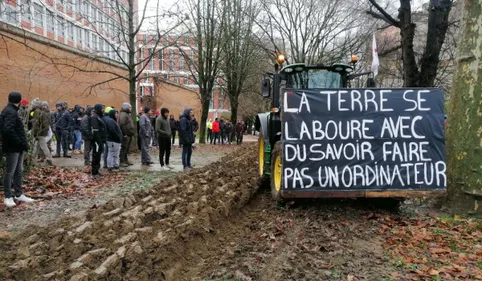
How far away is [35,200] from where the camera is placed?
23.9 feet

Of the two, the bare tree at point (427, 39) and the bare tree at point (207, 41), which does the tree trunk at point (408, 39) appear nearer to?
the bare tree at point (427, 39)

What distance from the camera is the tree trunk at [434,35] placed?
46.7ft

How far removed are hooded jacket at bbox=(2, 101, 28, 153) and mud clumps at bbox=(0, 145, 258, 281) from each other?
1.82 metres

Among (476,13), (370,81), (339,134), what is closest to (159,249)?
(339,134)

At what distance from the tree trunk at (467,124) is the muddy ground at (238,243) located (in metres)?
0.57

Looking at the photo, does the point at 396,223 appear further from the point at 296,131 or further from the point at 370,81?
the point at 370,81

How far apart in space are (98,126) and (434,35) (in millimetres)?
12389

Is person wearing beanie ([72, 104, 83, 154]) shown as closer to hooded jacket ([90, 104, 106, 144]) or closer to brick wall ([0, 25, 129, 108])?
brick wall ([0, 25, 129, 108])

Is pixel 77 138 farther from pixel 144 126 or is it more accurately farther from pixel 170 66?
pixel 170 66

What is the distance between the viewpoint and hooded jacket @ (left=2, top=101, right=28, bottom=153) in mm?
6582

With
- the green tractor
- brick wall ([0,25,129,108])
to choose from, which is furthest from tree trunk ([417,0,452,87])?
brick wall ([0,25,129,108])

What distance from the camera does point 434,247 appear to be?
486 cm

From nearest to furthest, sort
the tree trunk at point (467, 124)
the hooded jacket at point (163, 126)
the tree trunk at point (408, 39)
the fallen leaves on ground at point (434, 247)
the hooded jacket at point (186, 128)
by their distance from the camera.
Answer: the fallen leaves on ground at point (434, 247) < the tree trunk at point (467, 124) < the hooded jacket at point (163, 126) < the hooded jacket at point (186, 128) < the tree trunk at point (408, 39)

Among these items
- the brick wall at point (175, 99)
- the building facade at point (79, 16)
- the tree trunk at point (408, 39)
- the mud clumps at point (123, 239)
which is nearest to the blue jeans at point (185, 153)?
the mud clumps at point (123, 239)
